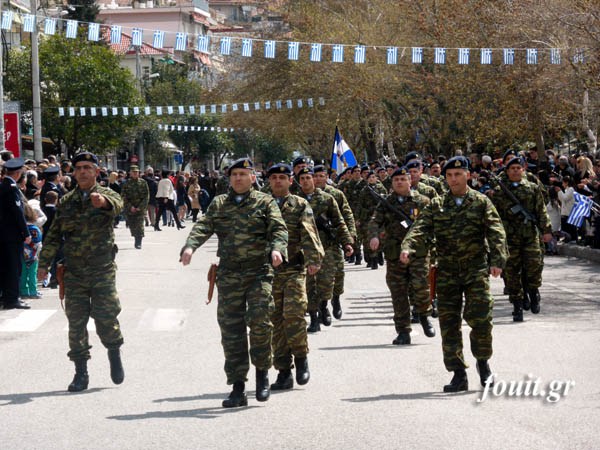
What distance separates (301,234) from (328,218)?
3.31m

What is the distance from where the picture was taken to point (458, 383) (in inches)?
376

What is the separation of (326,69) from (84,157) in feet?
122

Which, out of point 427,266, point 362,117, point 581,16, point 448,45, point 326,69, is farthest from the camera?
point 362,117

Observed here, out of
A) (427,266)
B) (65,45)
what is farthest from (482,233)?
(65,45)

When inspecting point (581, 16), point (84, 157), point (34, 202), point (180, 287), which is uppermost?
point (581, 16)

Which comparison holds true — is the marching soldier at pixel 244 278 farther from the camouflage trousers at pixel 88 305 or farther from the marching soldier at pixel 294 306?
the camouflage trousers at pixel 88 305

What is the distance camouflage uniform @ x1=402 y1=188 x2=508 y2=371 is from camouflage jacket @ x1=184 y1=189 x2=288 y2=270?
132cm

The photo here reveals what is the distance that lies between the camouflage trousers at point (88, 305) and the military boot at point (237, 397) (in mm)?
1567

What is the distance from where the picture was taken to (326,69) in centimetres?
4694

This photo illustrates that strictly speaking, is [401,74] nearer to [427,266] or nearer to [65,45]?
[65,45]

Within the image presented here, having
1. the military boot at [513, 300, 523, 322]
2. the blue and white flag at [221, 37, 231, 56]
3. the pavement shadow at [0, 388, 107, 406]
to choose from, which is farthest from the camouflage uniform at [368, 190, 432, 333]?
the blue and white flag at [221, 37, 231, 56]

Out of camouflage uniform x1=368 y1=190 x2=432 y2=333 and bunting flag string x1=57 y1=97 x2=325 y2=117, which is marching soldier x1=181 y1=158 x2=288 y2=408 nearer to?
camouflage uniform x1=368 y1=190 x2=432 y2=333

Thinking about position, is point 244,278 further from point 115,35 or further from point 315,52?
point 315,52

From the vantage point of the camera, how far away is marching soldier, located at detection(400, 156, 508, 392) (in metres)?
9.61
